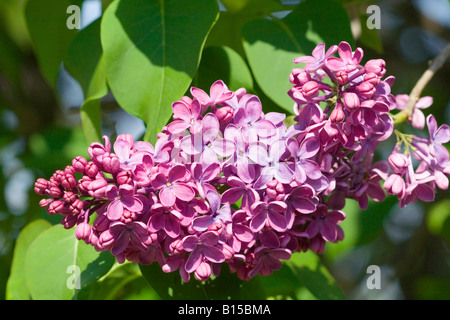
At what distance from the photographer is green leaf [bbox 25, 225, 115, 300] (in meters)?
1.48

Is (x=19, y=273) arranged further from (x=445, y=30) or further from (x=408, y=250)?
(x=445, y=30)

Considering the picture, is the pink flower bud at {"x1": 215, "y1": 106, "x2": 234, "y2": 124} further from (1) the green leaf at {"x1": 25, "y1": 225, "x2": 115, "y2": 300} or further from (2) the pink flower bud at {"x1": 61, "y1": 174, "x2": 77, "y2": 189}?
(1) the green leaf at {"x1": 25, "y1": 225, "x2": 115, "y2": 300}

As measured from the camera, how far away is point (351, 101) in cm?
115

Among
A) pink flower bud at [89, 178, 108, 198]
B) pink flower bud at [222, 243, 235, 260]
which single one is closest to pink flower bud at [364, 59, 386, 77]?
pink flower bud at [222, 243, 235, 260]

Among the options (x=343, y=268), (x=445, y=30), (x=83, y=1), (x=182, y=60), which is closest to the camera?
(x=182, y=60)

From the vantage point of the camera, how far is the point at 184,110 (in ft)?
3.92

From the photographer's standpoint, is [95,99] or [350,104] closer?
[350,104]

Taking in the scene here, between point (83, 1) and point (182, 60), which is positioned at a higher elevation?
point (83, 1)

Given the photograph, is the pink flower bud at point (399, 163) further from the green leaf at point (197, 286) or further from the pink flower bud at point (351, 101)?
the green leaf at point (197, 286)

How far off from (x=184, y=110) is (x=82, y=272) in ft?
1.72

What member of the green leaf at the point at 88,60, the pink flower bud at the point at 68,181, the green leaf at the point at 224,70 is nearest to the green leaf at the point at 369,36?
the green leaf at the point at 224,70

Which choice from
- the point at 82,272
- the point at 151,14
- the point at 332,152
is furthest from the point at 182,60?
the point at 82,272

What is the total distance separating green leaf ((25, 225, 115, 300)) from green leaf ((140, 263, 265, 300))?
137 millimetres

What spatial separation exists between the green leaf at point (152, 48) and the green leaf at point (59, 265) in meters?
0.38
